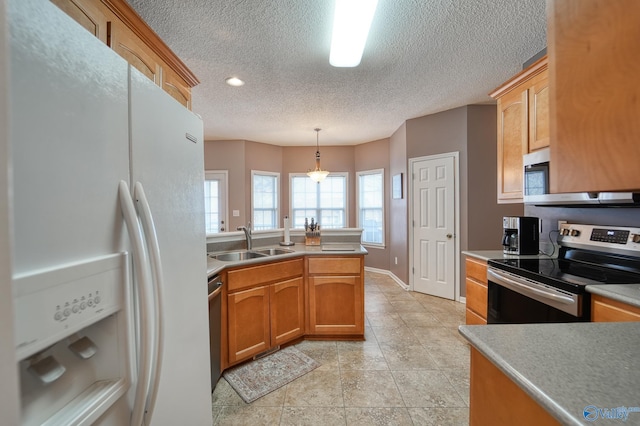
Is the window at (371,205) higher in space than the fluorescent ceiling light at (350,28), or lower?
lower

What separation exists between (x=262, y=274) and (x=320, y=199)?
11.9 ft

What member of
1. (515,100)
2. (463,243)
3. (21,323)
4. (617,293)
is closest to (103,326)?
(21,323)

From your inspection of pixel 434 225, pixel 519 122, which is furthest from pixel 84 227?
pixel 434 225

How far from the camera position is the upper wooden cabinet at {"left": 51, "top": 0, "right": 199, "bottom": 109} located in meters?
1.18

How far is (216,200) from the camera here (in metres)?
5.19

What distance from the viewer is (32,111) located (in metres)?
0.47

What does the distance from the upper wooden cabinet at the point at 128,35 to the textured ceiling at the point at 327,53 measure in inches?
13.9

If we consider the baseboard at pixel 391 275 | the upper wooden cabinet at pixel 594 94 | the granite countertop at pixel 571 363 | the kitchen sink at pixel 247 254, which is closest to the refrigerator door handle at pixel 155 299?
the granite countertop at pixel 571 363

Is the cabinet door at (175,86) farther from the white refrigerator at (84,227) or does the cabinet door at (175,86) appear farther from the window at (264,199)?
the window at (264,199)

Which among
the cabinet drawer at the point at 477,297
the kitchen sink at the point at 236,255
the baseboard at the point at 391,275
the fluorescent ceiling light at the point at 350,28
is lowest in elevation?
the baseboard at the point at 391,275

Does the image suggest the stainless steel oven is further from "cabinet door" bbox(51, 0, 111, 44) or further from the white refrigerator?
"cabinet door" bbox(51, 0, 111, 44)

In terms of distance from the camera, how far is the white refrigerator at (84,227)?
45cm

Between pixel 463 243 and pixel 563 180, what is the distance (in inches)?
129

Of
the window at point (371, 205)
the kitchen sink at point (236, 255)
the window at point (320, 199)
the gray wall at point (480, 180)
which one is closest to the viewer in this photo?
the kitchen sink at point (236, 255)
